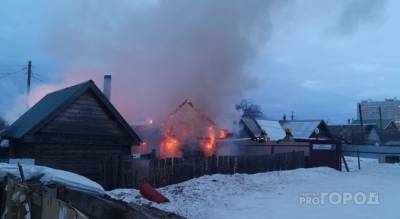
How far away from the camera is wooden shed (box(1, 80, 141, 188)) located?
16.0 metres

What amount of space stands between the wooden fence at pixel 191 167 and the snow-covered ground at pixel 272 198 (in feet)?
1.65

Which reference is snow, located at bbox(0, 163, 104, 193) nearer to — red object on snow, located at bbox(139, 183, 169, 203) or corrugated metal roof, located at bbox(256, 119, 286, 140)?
red object on snow, located at bbox(139, 183, 169, 203)

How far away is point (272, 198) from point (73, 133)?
27.6ft

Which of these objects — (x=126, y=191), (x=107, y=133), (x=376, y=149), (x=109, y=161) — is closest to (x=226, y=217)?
(x=126, y=191)

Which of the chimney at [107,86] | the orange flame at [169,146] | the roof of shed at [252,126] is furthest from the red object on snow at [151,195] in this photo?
the roof of shed at [252,126]

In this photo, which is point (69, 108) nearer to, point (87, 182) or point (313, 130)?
point (87, 182)

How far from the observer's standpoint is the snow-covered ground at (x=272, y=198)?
33.5 feet

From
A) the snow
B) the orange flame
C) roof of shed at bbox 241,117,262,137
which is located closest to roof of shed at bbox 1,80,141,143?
the orange flame

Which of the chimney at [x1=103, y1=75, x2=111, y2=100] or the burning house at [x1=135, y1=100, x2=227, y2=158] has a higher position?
the chimney at [x1=103, y1=75, x2=111, y2=100]

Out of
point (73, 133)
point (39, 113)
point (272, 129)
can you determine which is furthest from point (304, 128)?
point (39, 113)

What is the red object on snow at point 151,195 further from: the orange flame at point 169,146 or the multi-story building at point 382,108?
the multi-story building at point 382,108

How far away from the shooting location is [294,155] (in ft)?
73.8

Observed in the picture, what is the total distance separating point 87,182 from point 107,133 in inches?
567

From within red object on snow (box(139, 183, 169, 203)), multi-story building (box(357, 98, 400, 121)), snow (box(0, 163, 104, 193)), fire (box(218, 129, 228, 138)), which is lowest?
red object on snow (box(139, 183, 169, 203))
